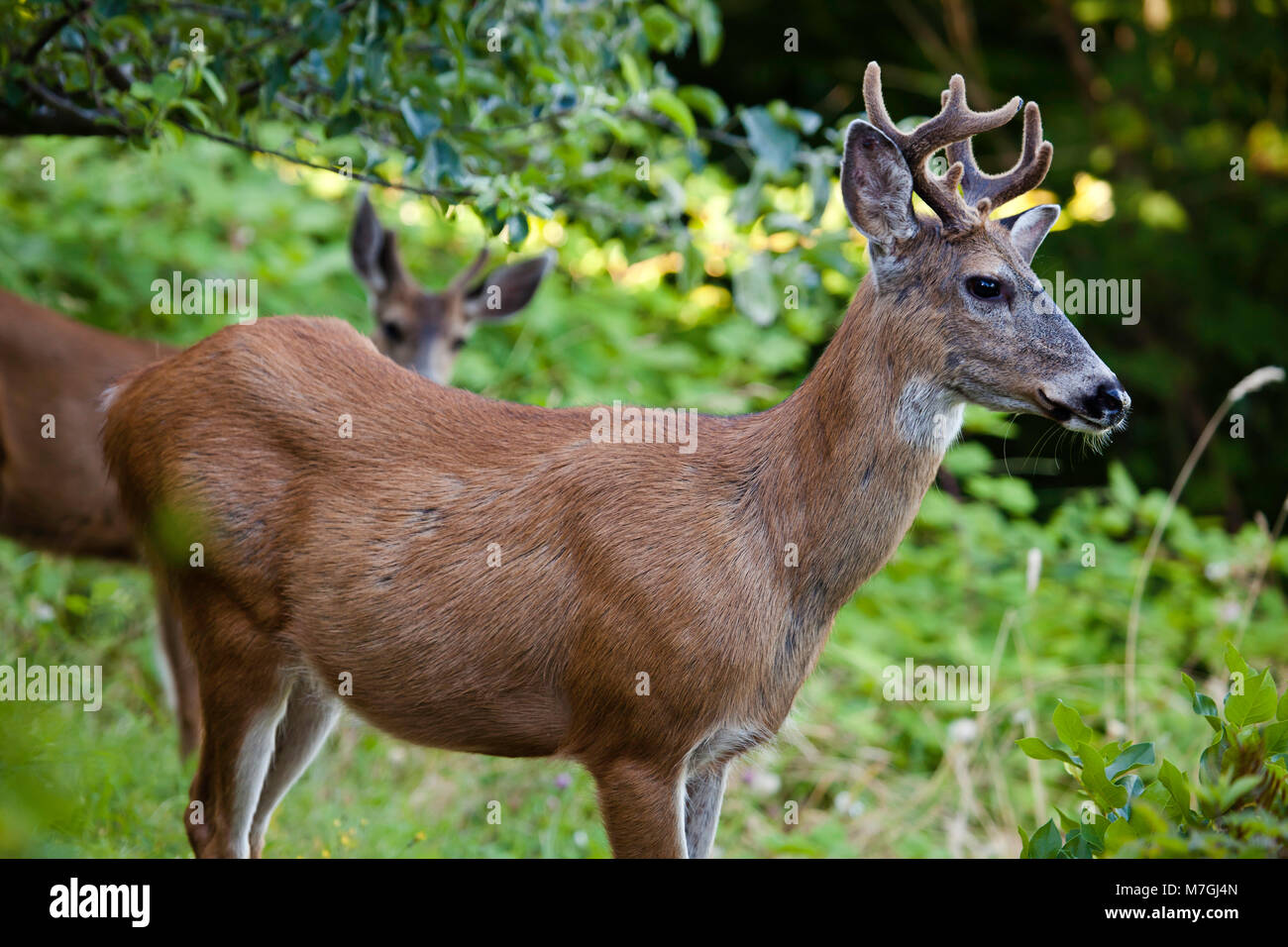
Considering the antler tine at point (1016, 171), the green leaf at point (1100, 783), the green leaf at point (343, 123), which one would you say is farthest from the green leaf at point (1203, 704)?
the green leaf at point (343, 123)

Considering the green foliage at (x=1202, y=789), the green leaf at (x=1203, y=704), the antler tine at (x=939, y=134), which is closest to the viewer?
the green foliage at (x=1202, y=789)

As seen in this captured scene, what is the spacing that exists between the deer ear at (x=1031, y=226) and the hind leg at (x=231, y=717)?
242 cm

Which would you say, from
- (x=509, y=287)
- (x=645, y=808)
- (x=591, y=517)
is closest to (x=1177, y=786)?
(x=645, y=808)

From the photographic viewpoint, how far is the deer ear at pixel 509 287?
291 inches

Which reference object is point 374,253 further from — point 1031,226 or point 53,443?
point 1031,226

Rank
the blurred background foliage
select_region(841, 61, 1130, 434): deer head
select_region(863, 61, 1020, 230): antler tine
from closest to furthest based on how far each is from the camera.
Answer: select_region(841, 61, 1130, 434): deer head → select_region(863, 61, 1020, 230): antler tine → the blurred background foliage

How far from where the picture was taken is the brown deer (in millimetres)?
3527

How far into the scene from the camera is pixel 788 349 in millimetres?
8219

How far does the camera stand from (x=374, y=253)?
7.40 metres

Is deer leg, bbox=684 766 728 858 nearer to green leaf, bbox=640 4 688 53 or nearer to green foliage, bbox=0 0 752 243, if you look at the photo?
green foliage, bbox=0 0 752 243

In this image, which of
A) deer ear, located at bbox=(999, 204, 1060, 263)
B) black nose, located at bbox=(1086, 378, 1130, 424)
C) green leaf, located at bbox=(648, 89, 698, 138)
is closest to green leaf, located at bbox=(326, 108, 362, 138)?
green leaf, located at bbox=(648, 89, 698, 138)

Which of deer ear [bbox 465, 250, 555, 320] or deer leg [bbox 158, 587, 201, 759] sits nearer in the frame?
deer leg [bbox 158, 587, 201, 759]

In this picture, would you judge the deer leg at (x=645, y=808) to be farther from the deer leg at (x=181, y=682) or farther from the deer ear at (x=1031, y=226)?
the deer leg at (x=181, y=682)

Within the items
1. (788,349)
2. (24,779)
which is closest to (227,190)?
(788,349)
